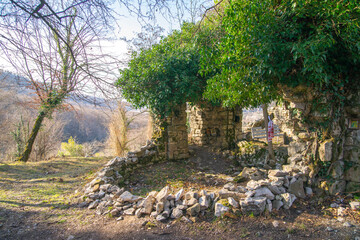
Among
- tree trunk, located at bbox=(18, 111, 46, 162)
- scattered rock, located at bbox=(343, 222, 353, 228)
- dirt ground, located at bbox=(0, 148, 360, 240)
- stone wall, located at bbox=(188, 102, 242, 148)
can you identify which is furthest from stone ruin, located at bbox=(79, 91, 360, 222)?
tree trunk, located at bbox=(18, 111, 46, 162)

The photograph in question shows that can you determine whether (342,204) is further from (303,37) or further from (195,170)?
(195,170)

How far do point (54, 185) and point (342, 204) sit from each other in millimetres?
6303

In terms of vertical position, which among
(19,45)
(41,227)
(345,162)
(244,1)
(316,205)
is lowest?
(41,227)

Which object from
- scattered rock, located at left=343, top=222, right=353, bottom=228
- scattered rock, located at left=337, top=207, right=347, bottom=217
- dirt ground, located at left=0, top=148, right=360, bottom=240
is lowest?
dirt ground, located at left=0, top=148, right=360, bottom=240

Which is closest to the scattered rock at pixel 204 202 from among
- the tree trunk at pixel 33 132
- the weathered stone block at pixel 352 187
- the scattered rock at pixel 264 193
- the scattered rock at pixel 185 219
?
the scattered rock at pixel 185 219

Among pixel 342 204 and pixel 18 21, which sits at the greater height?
pixel 18 21

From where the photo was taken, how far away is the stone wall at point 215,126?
346 inches

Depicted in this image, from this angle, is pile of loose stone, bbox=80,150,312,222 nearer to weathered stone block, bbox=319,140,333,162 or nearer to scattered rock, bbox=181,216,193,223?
scattered rock, bbox=181,216,193,223

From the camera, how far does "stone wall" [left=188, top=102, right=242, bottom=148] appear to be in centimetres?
880

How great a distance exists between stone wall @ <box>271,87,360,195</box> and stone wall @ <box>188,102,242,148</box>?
15.5 ft

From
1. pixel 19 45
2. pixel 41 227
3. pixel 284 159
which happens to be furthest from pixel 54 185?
pixel 284 159

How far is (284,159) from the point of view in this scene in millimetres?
7066

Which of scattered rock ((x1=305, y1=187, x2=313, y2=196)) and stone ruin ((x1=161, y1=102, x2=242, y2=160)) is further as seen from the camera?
stone ruin ((x1=161, y1=102, x2=242, y2=160))

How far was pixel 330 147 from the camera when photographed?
12.1ft
